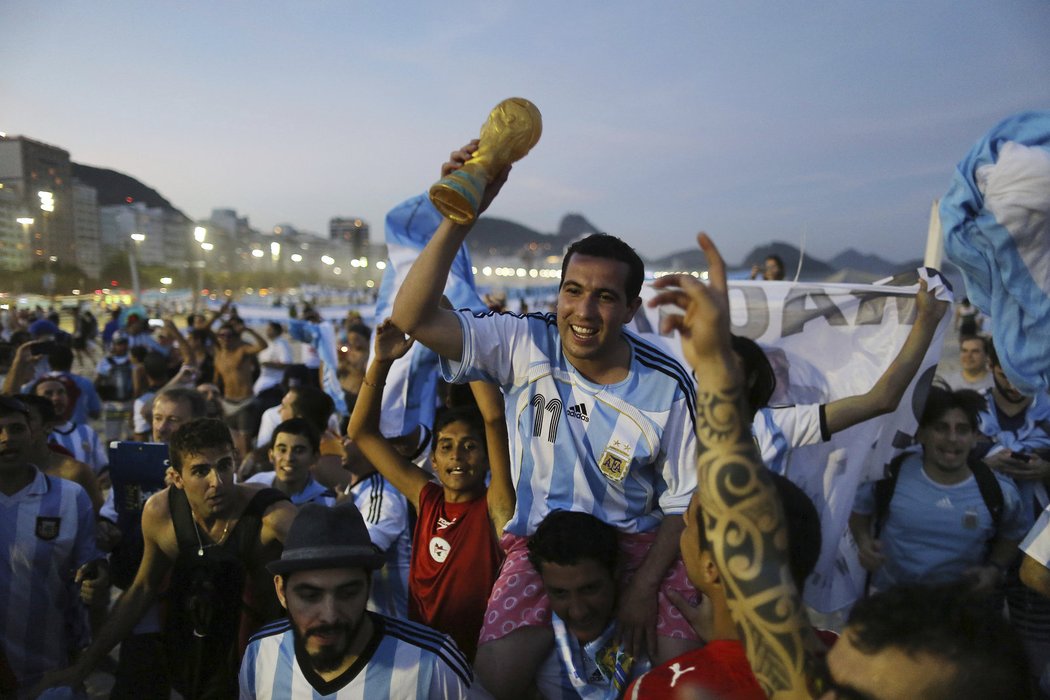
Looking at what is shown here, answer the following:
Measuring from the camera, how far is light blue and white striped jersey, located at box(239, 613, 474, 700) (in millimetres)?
2121

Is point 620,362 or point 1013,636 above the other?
point 620,362

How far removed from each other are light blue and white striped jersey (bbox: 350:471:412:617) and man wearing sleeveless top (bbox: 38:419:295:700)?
0.47m

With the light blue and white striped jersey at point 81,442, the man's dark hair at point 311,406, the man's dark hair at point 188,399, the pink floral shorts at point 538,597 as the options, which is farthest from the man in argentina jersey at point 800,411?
the light blue and white striped jersey at point 81,442

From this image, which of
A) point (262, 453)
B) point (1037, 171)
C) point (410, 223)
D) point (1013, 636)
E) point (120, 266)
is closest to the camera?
point (1013, 636)

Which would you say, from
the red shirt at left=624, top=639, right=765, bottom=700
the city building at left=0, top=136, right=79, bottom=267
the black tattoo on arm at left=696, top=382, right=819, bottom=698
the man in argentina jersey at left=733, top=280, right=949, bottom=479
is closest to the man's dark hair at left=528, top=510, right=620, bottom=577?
the red shirt at left=624, top=639, right=765, bottom=700

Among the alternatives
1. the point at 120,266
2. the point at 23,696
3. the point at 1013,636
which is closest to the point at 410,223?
the point at 23,696

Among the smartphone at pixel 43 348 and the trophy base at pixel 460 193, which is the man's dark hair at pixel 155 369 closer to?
the smartphone at pixel 43 348

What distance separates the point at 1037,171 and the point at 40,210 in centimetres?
867

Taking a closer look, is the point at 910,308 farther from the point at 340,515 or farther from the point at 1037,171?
the point at 340,515

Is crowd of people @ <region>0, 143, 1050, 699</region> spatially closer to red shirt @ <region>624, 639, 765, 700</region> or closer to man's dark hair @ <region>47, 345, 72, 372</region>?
red shirt @ <region>624, 639, 765, 700</region>

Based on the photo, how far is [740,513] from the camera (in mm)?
1311

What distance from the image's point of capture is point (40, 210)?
740 cm

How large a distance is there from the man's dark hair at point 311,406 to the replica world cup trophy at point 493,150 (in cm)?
316

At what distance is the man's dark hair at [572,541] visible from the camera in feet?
7.11
